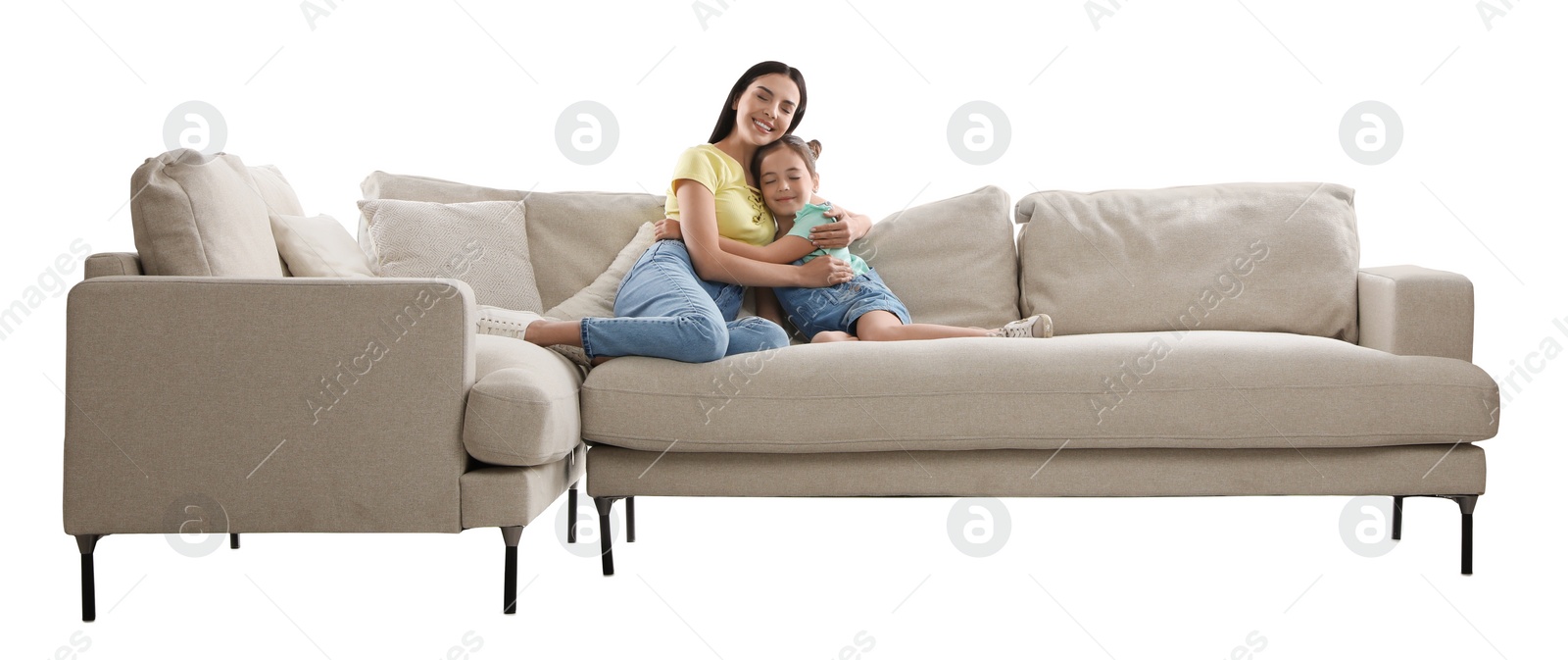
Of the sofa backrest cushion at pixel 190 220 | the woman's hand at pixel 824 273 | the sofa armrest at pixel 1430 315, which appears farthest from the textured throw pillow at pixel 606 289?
the sofa armrest at pixel 1430 315

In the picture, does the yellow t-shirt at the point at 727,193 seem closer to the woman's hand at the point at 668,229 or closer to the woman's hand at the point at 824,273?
the woman's hand at the point at 668,229

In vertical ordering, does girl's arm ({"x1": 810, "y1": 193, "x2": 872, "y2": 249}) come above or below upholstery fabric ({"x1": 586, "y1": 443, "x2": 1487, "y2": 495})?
above

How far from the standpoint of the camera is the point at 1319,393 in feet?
8.78

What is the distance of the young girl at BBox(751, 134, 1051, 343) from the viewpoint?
10.4ft

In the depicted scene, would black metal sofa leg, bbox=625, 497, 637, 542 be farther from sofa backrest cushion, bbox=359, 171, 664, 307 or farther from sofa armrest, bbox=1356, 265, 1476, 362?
sofa armrest, bbox=1356, 265, 1476, 362

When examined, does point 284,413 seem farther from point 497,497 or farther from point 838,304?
point 838,304

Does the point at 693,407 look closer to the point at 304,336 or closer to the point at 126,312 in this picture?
the point at 304,336

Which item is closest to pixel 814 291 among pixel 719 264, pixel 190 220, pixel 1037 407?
pixel 719 264

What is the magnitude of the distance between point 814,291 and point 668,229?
0.46m

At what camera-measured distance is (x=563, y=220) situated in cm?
360

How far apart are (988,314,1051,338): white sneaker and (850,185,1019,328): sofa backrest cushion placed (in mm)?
282

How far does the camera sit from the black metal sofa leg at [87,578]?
243cm

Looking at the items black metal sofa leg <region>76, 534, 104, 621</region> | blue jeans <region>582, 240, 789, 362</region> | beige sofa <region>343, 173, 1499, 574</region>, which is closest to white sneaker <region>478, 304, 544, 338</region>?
blue jeans <region>582, 240, 789, 362</region>

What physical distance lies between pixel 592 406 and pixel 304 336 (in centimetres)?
63
